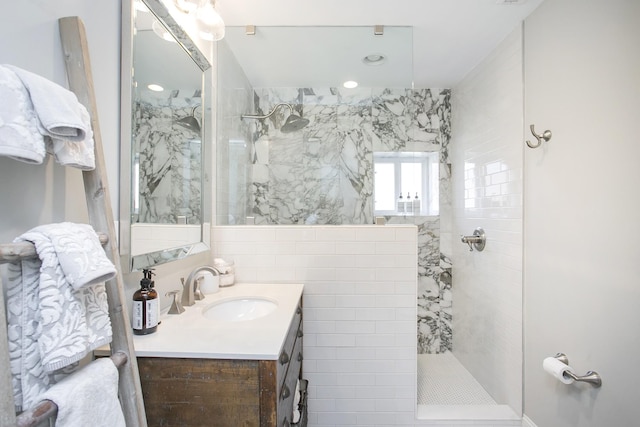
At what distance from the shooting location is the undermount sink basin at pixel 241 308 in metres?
1.49

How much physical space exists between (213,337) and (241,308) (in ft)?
1.78

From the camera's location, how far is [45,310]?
590 mm

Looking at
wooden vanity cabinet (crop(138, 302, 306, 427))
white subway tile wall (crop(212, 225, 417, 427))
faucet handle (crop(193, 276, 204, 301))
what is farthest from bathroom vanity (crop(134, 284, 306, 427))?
white subway tile wall (crop(212, 225, 417, 427))

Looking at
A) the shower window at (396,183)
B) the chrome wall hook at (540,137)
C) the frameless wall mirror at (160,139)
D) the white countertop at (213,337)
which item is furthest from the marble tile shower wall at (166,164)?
the chrome wall hook at (540,137)

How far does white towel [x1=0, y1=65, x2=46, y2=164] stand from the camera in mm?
567

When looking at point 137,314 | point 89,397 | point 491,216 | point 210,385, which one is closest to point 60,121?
point 89,397

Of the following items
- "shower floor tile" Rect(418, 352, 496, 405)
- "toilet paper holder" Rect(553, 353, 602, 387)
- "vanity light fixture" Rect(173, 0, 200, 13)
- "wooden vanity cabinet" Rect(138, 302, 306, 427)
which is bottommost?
"shower floor tile" Rect(418, 352, 496, 405)

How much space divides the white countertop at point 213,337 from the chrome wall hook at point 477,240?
162 centimetres

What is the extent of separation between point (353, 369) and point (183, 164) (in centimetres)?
145

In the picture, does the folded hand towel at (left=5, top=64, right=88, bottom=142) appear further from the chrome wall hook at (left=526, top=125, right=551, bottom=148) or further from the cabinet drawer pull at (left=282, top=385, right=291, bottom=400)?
the chrome wall hook at (left=526, top=125, right=551, bottom=148)

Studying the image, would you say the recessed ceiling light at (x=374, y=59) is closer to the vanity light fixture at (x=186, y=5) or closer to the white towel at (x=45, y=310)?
the vanity light fixture at (x=186, y=5)

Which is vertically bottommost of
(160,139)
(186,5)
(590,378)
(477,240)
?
(590,378)

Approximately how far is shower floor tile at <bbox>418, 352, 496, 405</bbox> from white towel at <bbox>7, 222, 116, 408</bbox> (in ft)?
6.75

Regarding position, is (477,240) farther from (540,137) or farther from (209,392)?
(209,392)
